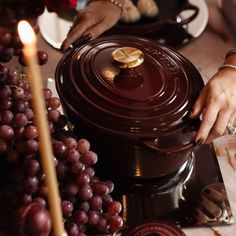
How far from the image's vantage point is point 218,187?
83 centimetres

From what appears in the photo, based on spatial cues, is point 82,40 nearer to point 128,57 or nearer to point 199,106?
point 128,57

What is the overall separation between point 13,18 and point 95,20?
0.50 metres

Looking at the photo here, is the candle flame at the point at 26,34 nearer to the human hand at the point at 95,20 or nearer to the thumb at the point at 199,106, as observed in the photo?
the thumb at the point at 199,106

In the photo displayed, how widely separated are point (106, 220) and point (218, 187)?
267mm

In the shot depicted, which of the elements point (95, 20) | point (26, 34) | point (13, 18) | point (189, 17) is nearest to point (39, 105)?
point (26, 34)

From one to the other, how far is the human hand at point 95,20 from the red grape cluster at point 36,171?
31 centimetres

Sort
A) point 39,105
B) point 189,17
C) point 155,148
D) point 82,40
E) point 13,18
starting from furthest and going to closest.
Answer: point 189,17 < point 82,40 < point 155,148 < point 13,18 < point 39,105

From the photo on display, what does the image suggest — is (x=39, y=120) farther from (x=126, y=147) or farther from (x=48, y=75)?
(x=48, y=75)

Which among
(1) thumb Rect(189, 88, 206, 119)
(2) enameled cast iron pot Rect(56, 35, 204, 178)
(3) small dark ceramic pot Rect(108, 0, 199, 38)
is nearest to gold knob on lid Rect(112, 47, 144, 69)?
(2) enameled cast iron pot Rect(56, 35, 204, 178)

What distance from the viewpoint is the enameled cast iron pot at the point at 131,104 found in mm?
708

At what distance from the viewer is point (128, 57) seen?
0.77 m

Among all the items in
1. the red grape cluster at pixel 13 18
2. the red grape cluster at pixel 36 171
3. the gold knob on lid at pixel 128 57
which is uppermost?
the red grape cluster at pixel 13 18

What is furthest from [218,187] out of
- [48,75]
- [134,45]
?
[48,75]

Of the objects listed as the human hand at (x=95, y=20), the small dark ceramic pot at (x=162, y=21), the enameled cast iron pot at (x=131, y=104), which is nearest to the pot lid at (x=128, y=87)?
the enameled cast iron pot at (x=131, y=104)
